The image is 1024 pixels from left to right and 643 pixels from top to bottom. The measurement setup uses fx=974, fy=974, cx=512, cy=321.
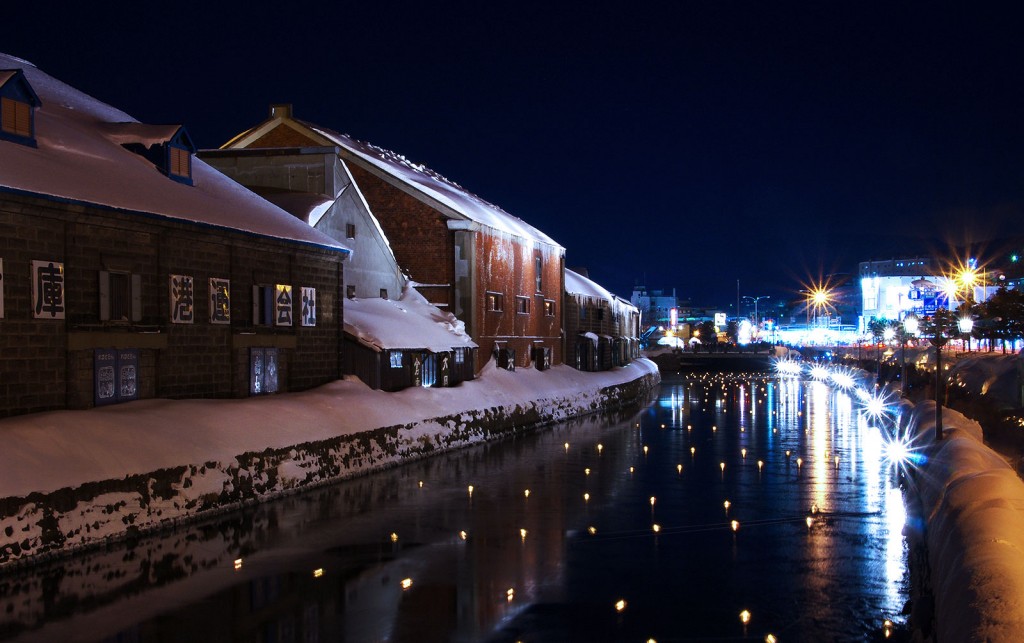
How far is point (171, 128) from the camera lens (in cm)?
2697

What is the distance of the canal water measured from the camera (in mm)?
13227

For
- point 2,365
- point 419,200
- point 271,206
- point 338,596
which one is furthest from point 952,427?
point 419,200

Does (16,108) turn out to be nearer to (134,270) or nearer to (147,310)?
(134,270)

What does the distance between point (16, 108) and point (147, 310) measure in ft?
17.7

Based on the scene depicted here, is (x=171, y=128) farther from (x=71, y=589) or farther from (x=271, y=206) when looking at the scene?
(x=71, y=589)

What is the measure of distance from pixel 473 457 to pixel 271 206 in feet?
35.0

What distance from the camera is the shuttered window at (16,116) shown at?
2169 cm

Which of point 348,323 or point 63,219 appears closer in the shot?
point 63,219

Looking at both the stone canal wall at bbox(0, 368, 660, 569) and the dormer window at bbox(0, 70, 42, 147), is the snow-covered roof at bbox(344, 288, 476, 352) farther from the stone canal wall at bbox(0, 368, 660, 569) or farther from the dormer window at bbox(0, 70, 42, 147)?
the dormer window at bbox(0, 70, 42, 147)

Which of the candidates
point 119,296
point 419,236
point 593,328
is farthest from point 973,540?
point 593,328

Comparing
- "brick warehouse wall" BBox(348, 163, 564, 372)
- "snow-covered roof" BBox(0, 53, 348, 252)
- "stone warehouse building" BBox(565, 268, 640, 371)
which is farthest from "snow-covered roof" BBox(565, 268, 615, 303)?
"snow-covered roof" BBox(0, 53, 348, 252)

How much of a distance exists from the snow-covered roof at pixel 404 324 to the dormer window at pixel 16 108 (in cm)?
1379

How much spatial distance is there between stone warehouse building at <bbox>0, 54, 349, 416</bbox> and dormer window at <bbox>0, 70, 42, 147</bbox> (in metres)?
0.03

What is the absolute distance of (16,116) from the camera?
72.1 ft
